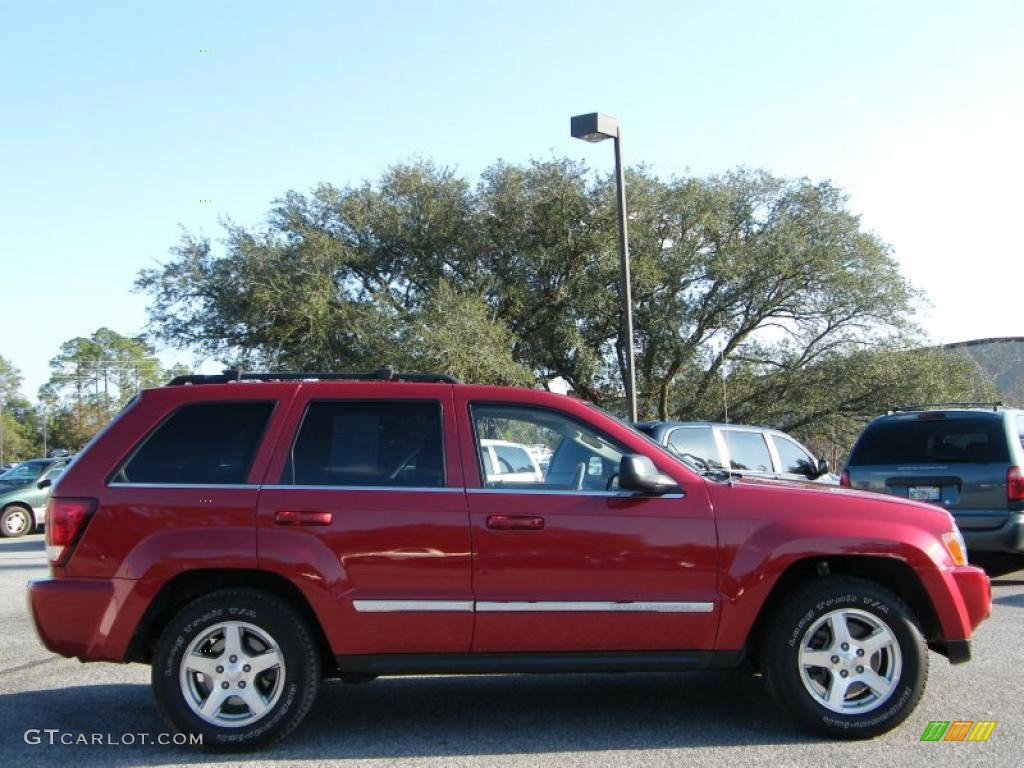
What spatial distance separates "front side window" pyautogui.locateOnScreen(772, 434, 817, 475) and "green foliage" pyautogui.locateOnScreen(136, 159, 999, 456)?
15.7 metres

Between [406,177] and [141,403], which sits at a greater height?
[406,177]

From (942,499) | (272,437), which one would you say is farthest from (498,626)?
(942,499)

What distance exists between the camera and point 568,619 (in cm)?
494

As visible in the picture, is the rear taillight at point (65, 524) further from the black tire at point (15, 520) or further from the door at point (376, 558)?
the black tire at point (15, 520)

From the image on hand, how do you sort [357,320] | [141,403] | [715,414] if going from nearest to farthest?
[141,403] < [357,320] < [715,414]

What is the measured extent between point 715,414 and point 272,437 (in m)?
27.0

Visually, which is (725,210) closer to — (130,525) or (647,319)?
(647,319)

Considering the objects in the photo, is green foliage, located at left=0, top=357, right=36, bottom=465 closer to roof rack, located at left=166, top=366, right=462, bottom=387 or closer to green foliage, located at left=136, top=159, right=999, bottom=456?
green foliage, located at left=136, top=159, right=999, bottom=456

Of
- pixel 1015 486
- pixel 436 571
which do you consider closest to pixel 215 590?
pixel 436 571

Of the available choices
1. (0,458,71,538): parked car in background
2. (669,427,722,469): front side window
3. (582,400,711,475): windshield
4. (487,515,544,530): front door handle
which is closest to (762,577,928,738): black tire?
(582,400,711,475): windshield

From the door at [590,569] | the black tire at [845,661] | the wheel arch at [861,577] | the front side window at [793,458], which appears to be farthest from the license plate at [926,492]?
the door at [590,569]

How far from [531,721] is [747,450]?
6118mm

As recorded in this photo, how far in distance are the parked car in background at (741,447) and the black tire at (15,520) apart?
1475cm

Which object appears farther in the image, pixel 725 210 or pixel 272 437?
pixel 725 210
